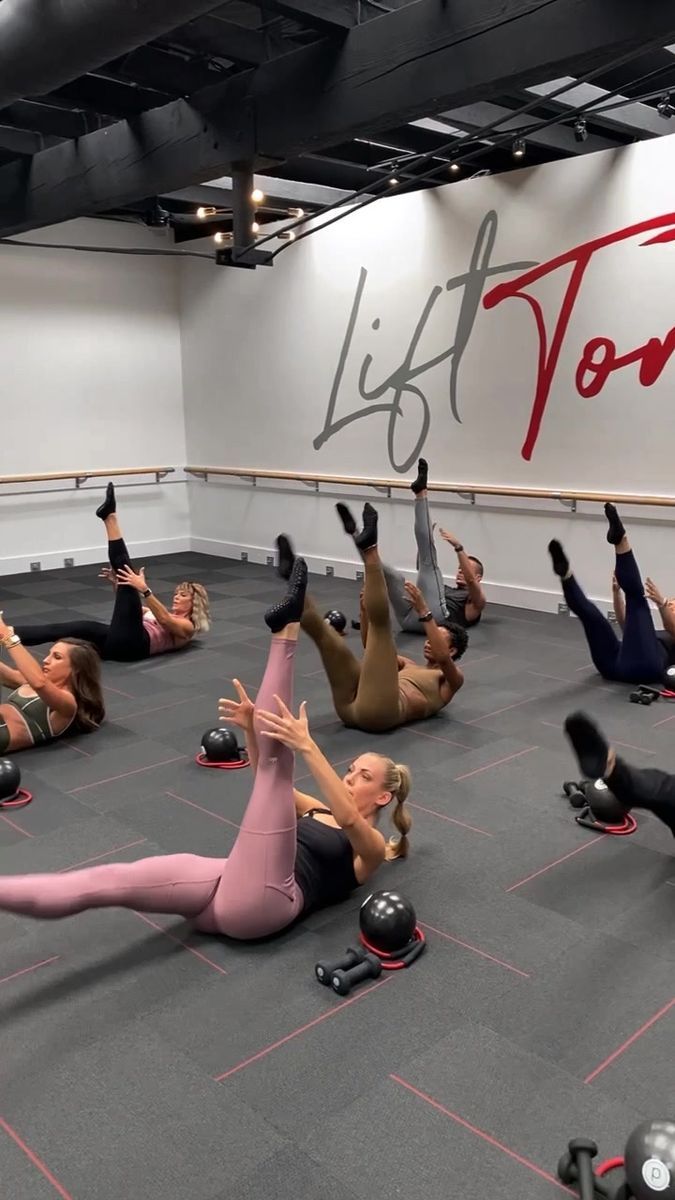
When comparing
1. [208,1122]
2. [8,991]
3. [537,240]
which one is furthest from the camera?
[537,240]

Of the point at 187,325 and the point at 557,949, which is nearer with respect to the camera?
the point at 557,949

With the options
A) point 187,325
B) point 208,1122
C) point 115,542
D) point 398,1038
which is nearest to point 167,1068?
point 208,1122

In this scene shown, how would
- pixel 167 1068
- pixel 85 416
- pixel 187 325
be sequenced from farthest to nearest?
pixel 187 325, pixel 85 416, pixel 167 1068

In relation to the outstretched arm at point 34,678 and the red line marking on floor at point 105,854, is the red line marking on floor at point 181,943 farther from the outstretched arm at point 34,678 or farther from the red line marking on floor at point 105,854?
the outstretched arm at point 34,678

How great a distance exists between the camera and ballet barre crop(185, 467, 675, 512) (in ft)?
19.3

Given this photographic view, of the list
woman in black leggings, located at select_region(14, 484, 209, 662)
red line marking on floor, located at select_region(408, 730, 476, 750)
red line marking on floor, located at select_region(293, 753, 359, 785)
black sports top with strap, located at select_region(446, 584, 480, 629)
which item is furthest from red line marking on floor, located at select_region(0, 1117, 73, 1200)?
black sports top with strap, located at select_region(446, 584, 480, 629)

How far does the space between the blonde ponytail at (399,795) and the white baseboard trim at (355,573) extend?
3655 mm

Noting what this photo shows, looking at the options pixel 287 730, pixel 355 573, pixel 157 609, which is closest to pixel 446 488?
pixel 355 573

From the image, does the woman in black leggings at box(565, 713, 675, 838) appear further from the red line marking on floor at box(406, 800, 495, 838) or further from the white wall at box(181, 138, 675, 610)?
the white wall at box(181, 138, 675, 610)

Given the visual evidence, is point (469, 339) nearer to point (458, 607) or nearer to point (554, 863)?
point (458, 607)

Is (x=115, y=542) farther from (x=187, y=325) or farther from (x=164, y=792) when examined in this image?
(x=187, y=325)

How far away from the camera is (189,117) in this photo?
4398 millimetres

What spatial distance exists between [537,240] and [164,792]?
455 centimetres

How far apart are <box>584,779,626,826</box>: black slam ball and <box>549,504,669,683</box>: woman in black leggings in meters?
1.60
